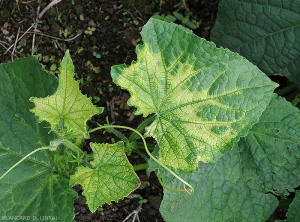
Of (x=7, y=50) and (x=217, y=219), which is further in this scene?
(x=7, y=50)

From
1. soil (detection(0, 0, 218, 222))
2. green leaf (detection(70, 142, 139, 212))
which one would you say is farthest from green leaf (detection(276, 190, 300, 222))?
green leaf (detection(70, 142, 139, 212))

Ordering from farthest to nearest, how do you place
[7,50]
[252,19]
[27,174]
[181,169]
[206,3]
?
[206,3]
[7,50]
[252,19]
[27,174]
[181,169]

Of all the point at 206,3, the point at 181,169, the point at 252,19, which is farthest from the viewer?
the point at 206,3

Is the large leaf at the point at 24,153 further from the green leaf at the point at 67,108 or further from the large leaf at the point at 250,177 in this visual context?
the large leaf at the point at 250,177

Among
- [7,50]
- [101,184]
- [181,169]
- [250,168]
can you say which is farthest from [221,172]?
[7,50]

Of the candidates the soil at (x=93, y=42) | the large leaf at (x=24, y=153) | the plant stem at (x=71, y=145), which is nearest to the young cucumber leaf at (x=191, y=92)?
the plant stem at (x=71, y=145)

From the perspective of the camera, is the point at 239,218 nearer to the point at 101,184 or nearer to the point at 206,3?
the point at 101,184
